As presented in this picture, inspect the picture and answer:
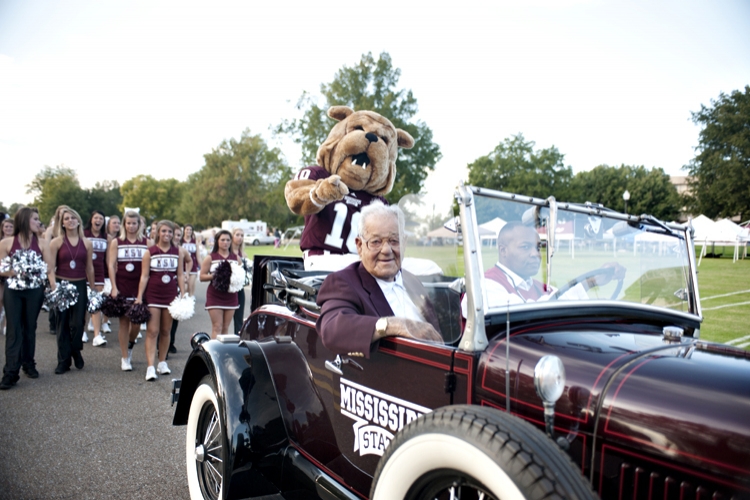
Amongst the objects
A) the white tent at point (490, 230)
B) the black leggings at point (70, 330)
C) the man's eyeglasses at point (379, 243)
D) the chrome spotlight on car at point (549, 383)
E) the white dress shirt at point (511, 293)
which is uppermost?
the white tent at point (490, 230)

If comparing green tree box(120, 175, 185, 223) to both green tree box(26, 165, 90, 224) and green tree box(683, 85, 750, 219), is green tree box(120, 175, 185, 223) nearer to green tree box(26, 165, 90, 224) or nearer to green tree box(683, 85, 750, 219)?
green tree box(26, 165, 90, 224)

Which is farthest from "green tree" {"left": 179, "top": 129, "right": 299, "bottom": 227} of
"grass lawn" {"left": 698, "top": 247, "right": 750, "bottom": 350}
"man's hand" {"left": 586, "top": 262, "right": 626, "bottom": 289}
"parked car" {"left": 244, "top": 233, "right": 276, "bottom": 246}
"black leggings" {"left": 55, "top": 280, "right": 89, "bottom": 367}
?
"man's hand" {"left": 586, "top": 262, "right": 626, "bottom": 289}

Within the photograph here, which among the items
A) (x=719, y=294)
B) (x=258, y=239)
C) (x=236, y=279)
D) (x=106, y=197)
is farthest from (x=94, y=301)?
(x=106, y=197)

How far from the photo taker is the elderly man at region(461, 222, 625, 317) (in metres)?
1.93

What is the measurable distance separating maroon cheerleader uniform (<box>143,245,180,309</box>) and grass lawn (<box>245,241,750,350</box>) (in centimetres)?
455

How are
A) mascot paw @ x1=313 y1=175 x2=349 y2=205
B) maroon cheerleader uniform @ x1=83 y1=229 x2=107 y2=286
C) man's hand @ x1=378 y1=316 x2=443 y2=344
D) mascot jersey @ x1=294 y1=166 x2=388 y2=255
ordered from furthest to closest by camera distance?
1. maroon cheerleader uniform @ x1=83 y1=229 x2=107 y2=286
2. mascot jersey @ x1=294 y1=166 x2=388 y2=255
3. mascot paw @ x1=313 y1=175 x2=349 y2=205
4. man's hand @ x1=378 y1=316 x2=443 y2=344

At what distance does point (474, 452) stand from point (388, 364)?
0.70m

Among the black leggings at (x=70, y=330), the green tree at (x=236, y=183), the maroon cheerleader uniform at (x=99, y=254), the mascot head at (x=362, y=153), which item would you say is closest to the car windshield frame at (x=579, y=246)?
the mascot head at (x=362, y=153)

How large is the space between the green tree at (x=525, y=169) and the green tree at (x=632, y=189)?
214cm

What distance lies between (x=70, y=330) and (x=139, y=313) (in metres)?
0.93

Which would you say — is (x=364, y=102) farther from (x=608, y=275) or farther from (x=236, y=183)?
(x=236, y=183)

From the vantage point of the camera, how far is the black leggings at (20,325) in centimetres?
517

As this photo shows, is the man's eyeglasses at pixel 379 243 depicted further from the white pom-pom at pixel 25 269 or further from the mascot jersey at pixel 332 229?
the white pom-pom at pixel 25 269

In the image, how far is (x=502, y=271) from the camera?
1984 millimetres
